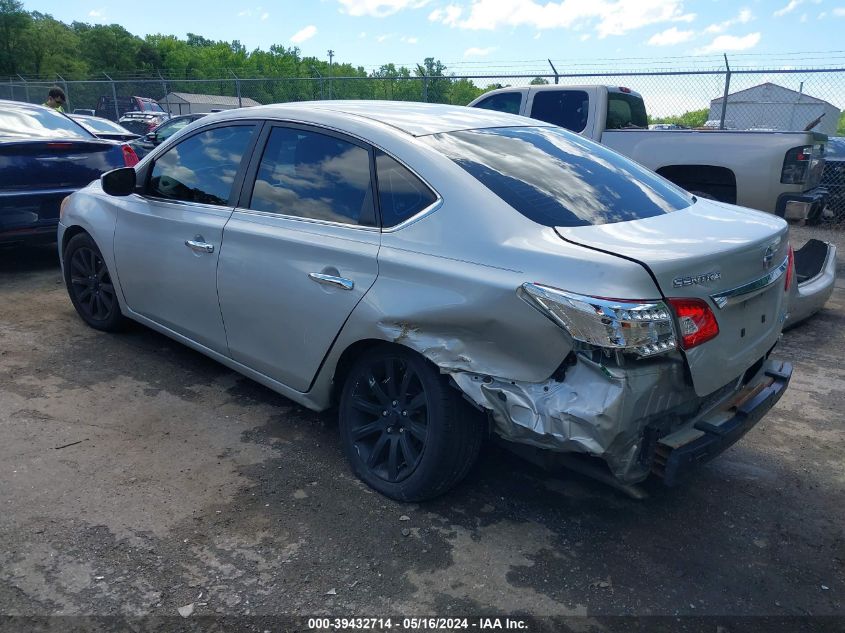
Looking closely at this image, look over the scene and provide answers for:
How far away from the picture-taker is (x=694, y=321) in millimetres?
2445

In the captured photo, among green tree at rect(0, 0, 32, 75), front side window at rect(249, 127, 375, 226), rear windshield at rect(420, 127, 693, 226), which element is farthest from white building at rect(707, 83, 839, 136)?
green tree at rect(0, 0, 32, 75)

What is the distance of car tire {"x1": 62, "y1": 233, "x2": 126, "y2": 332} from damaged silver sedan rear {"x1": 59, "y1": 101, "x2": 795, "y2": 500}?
3.34 feet

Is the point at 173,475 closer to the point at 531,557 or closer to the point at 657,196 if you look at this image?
the point at 531,557

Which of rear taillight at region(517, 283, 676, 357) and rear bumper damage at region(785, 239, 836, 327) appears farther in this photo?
rear bumper damage at region(785, 239, 836, 327)

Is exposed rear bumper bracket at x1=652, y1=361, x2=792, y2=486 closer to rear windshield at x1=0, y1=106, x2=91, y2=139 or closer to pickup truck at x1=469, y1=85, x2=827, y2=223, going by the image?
pickup truck at x1=469, y1=85, x2=827, y2=223

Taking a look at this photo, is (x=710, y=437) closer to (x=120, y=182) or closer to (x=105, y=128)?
(x=120, y=182)

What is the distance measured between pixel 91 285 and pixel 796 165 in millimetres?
6756

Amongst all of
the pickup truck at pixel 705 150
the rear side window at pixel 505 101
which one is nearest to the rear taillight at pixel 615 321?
the pickup truck at pixel 705 150

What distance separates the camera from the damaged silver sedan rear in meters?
2.39

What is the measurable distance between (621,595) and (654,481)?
0.86 metres

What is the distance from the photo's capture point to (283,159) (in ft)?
11.5

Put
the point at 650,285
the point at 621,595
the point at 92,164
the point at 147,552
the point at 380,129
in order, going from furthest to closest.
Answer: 1. the point at 92,164
2. the point at 380,129
3. the point at 147,552
4. the point at 621,595
5. the point at 650,285

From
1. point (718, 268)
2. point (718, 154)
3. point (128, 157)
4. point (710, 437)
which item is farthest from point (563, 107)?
point (710, 437)

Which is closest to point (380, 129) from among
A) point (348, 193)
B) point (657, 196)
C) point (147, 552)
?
point (348, 193)
